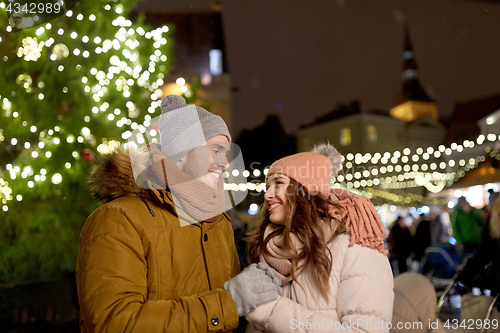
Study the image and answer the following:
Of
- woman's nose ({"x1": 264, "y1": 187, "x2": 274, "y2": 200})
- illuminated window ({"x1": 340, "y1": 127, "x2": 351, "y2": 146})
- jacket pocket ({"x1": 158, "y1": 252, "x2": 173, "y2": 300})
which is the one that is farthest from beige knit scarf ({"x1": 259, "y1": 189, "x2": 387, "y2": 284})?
illuminated window ({"x1": 340, "y1": 127, "x2": 351, "y2": 146})

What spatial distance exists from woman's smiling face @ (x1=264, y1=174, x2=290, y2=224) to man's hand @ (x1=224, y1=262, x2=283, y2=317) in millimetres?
449

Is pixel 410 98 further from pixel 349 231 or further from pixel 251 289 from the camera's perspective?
pixel 251 289

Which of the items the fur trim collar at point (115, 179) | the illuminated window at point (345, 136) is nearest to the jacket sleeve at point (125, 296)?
the fur trim collar at point (115, 179)

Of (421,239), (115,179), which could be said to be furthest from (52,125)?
(421,239)

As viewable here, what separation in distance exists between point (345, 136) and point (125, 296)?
127ft

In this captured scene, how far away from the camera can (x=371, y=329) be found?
1.77m

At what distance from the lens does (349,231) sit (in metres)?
2.01

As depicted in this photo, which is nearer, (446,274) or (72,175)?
(72,175)

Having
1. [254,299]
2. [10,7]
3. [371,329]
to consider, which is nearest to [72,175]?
[10,7]

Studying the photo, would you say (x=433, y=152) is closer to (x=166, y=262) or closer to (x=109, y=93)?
(x=109, y=93)

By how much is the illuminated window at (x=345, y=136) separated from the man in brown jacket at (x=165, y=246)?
3701cm

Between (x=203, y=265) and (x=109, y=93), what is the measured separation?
167 inches

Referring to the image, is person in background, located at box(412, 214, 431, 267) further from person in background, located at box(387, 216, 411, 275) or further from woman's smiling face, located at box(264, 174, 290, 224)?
woman's smiling face, located at box(264, 174, 290, 224)

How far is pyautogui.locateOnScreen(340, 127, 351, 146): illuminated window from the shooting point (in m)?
38.1
